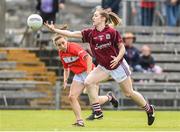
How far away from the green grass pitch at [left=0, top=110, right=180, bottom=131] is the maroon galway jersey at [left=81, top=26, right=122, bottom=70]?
134 cm

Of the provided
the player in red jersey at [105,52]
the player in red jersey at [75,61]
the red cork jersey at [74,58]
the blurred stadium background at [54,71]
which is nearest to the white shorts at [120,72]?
the player in red jersey at [105,52]

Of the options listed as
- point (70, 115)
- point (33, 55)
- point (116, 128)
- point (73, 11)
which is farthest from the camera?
point (73, 11)

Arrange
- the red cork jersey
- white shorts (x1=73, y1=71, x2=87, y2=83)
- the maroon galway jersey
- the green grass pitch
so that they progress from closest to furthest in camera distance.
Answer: the green grass pitch, the maroon galway jersey, white shorts (x1=73, y1=71, x2=87, y2=83), the red cork jersey

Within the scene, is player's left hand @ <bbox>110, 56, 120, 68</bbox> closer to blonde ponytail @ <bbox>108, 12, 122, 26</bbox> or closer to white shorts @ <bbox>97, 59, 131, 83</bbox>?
white shorts @ <bbox>97, 59, 131, 83</bbox>

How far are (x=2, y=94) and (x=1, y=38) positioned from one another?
3886 mm

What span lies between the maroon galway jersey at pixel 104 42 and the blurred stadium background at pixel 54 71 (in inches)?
303

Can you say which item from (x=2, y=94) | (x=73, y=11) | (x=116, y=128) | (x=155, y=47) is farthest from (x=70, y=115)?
(x=73, y=11)

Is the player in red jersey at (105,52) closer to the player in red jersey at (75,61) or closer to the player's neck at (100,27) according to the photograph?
the player's neck at (100,27)

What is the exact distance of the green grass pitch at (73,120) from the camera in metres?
19.3

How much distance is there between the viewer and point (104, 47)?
65.8 feet

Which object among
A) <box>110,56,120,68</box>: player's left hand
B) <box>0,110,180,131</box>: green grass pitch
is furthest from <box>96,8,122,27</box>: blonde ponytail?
<box>0,110,180,131</box>: green grass pitch

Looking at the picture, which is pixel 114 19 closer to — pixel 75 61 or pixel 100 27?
pixel 100 27

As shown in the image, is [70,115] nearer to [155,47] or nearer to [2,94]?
[2,94]

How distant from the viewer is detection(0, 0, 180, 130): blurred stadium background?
92.1 ft
